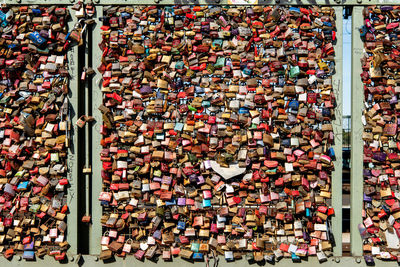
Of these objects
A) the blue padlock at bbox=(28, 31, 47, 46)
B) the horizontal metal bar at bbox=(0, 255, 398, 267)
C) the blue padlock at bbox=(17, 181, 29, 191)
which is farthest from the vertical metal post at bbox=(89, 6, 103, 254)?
the blue padlock at bbox=(17, 181, 29, 191)

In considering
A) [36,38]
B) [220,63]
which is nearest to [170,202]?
[220,63]

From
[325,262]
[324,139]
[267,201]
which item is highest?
[324,139]

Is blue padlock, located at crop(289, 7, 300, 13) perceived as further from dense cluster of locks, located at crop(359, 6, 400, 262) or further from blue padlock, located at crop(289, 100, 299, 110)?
blue padlock, located at crop(289, 100, 299, 110)

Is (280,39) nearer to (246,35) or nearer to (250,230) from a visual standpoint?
(246,35)

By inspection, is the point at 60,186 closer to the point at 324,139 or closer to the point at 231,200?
the point at 231,200

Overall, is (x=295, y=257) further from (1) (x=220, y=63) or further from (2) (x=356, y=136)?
(1) (x=220, y=63)

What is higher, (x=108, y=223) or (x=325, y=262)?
(x=108, y=223)

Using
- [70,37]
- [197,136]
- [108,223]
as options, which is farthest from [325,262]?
[70,37]
